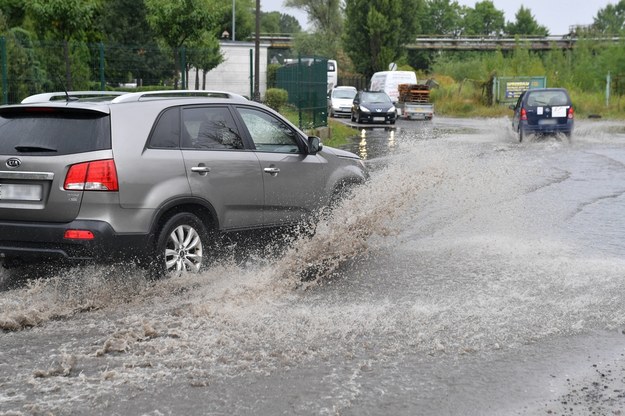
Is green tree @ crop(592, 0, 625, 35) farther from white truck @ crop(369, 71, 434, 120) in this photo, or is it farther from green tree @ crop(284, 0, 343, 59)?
white truck @ crop(369, 71, 434, 120)

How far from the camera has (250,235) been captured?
315 inches

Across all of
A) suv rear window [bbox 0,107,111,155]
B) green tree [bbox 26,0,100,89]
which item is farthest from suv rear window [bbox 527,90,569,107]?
suv rear window [bbox 0,107,111,155]

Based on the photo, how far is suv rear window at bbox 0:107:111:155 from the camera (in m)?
6.72

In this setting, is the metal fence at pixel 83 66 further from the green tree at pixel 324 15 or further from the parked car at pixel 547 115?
the green tree at pixel 324 15

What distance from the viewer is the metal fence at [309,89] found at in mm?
25567

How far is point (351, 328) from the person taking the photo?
6027mm

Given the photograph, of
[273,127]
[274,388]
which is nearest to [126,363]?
[274,388]

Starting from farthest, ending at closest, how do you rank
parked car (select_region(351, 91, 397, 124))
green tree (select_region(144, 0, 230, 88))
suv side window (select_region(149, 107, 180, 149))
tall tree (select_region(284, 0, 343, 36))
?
tall tree (select_region(284, 0, 343, 36)), parked car (select_region(351, 91, 397, 124)), green tree (select_region(144, 0, 230, 88)), suv side window (select_region(149, 107, 180, 149))

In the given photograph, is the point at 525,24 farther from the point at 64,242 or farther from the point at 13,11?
the point at 64,242

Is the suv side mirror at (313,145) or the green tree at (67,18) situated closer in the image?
the suv side mirror at (313,145)

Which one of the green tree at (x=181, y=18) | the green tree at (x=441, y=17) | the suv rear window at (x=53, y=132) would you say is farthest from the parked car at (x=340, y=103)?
the green tree at (x=441, y=17)

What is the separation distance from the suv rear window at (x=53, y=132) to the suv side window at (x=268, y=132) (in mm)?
1719

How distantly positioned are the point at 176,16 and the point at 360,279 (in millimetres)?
20072

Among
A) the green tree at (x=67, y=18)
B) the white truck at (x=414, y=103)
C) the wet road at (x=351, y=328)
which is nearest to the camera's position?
the wet road at (x=351, y=328)
